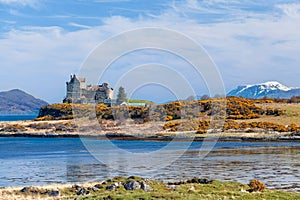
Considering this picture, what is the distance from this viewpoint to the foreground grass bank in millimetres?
25781

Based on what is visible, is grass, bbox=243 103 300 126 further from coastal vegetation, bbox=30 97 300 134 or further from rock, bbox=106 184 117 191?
rock, bbox=106 184 117 191

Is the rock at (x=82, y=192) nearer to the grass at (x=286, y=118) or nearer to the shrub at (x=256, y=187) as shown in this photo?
the shrub at (x=256, y=187)

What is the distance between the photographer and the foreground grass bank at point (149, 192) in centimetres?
2578

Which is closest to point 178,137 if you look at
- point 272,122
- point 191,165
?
point 272,122

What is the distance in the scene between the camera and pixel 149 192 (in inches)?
1069

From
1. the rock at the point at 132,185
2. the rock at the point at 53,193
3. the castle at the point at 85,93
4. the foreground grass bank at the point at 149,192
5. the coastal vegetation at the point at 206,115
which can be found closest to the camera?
the foreground grass bank at the point at 149,192

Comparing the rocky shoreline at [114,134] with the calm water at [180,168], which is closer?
the calm water at [180,168]

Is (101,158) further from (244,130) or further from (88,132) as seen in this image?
(88,132)

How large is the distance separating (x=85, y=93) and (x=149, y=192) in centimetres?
13082

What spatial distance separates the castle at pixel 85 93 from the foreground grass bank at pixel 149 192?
118 meters

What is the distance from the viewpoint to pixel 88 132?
110750 mm

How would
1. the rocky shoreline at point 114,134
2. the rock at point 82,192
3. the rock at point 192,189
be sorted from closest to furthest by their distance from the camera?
the rock at point 192,189, the rock at point 82,192, the rocky shoreline at point 114,134

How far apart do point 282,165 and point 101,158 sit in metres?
21.9

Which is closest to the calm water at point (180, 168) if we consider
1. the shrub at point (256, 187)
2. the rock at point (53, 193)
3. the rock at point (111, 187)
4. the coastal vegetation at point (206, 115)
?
the shrub at point (256, 187)
